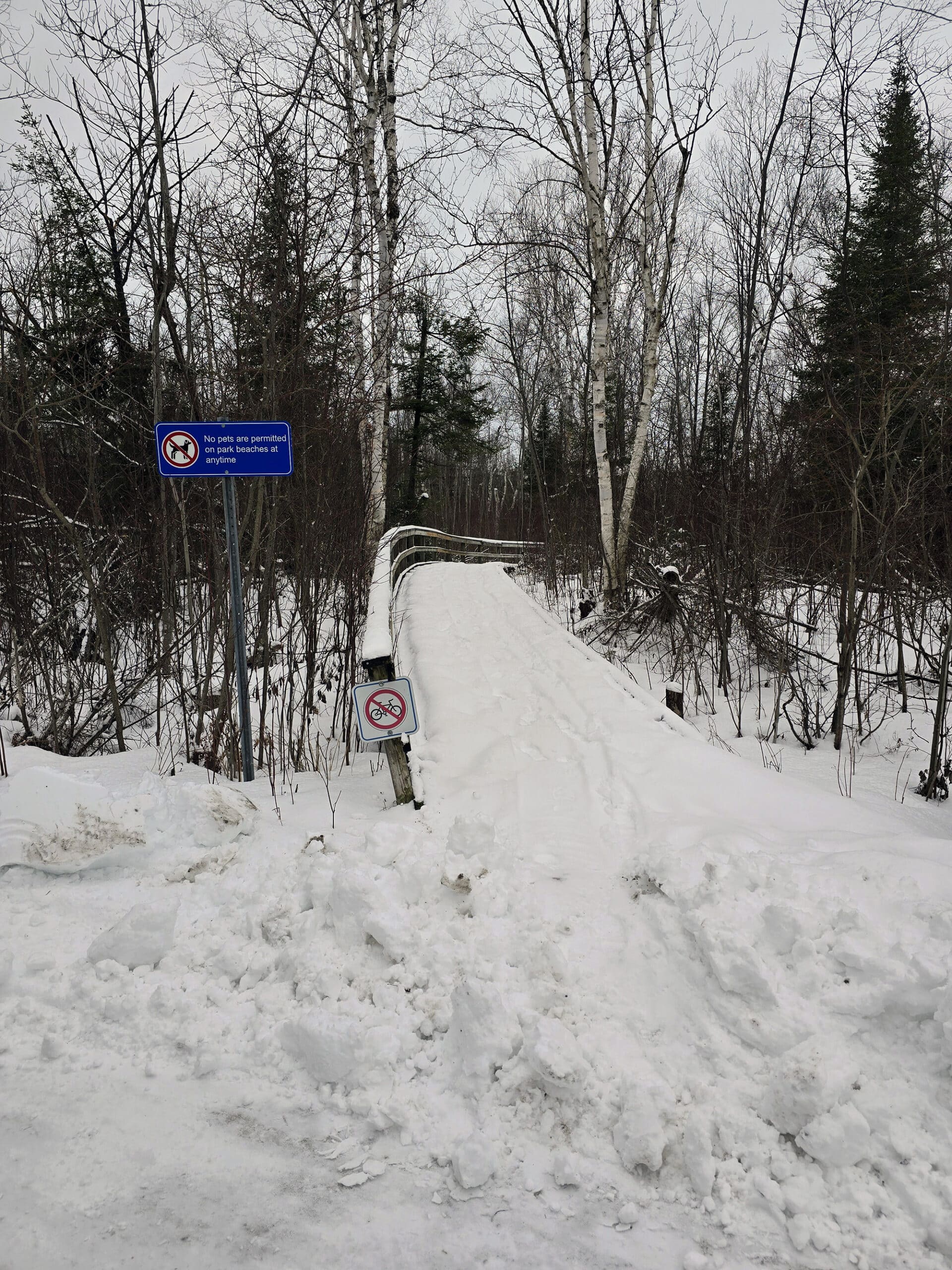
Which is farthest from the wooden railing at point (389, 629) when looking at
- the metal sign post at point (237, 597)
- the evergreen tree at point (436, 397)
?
the evergreen tree at point (436, 397)

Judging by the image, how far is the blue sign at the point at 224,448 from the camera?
Answer: 361cm

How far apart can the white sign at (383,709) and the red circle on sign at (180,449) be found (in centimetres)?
155

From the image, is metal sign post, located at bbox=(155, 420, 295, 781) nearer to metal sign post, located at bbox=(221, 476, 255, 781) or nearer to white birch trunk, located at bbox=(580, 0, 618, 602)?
metal sign post, located at bbox=(221, 476, 255, 781)

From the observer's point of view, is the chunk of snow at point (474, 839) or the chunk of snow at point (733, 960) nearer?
the chunk of snow at point (733, 960)

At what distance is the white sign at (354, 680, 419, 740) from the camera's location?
3463mm

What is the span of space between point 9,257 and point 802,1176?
7.24m

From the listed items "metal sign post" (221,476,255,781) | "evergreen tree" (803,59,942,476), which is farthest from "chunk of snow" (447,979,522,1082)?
"evergreen tree" (803,59,942,476)

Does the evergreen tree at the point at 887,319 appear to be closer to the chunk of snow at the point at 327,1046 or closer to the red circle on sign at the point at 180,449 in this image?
the red circle on sign at the point at 180,449

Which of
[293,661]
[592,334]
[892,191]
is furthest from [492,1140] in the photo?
[892,191]

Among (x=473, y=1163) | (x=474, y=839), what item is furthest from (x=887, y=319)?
(x=473, y=1163)

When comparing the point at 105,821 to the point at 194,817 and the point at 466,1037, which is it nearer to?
the point at 194,817

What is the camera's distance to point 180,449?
3625mm

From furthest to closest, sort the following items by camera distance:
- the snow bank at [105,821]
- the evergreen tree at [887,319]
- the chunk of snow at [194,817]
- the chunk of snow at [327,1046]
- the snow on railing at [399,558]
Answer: the evergreen tree at [887,319] → the snow on railing at [399,558] → the chunk of snow at [194,817] → the snow bank at [105,821] → the chunk of snow at [327,1046]

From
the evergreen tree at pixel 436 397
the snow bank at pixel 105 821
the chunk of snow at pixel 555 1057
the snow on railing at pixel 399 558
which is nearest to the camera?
the chunk of snow at pixel 555 1057
